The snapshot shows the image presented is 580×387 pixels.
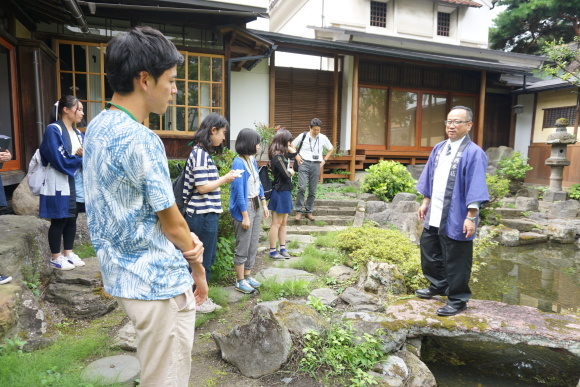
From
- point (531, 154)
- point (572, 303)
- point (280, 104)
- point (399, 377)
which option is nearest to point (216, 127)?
point (399, 377)

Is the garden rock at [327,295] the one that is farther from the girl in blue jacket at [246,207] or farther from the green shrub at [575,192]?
the green shrub at [575,192]

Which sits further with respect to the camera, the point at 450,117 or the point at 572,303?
the point at 572,303

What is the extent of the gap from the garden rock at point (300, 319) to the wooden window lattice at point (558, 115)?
15026mm

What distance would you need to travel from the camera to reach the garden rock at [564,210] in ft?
34.5

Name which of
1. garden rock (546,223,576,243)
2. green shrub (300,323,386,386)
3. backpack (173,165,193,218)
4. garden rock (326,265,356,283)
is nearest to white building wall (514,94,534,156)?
garden rock (546,223,576,243)

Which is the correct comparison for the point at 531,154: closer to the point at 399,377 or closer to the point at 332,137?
the point at 332,137

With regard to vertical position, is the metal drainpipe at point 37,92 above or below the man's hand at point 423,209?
above

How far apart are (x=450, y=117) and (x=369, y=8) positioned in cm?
1283

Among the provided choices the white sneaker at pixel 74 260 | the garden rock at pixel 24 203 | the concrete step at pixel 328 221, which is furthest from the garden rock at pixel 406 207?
the garden rock at pixel 24 203

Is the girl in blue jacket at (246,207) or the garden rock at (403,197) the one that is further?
the garden rock at (403,197)

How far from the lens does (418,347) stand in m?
3.52

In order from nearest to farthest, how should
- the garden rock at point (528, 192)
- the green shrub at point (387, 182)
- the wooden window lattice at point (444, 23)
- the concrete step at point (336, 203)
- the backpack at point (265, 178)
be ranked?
1. the backpack at point (265, 178)
2. the concrete step at point (336, 203)
3. the green shrub at point (387, 182)
4. the garden rock at point (528, 192)
5. the wooden window lattice at point (444, 23)

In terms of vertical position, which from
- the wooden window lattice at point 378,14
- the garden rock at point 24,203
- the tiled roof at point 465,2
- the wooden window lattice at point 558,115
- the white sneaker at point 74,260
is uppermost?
the tiled roof at point 465,2

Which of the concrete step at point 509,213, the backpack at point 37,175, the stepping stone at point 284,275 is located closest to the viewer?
the backpack at point 37,175
